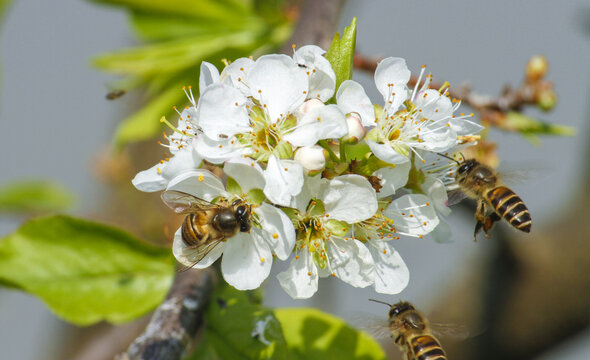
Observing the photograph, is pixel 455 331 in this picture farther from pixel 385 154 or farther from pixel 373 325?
pixel 385 154

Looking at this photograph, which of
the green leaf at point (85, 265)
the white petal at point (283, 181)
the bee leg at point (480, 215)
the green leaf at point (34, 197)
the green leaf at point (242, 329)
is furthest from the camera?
the green leaf at point (34, 197)

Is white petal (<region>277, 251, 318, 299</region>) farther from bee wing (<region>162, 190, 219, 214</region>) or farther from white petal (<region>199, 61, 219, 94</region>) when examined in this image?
white petal (<region>199, 61, 219, 94</region>)

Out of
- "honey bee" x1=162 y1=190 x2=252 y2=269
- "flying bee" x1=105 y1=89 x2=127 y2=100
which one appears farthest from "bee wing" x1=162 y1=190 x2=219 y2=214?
"flying bee" x1=105 y1=89 x2=127 y2=100

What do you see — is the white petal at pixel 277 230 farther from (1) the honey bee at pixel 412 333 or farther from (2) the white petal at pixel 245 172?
(1) the honey bee at pixel 412 333

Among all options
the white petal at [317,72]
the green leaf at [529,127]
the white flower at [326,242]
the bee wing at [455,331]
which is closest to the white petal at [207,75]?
the white petal at [317,72]

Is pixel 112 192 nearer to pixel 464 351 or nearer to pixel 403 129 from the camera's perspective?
pixel 464 351

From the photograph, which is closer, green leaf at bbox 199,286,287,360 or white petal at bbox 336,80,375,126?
white petal at bbox 336,80,375,126
